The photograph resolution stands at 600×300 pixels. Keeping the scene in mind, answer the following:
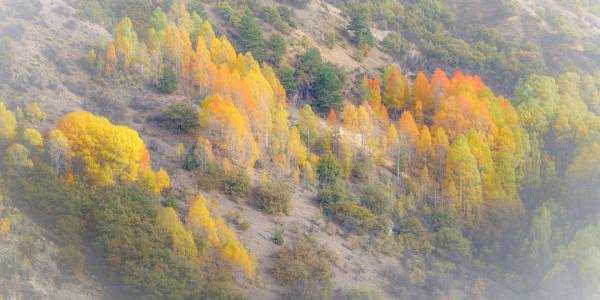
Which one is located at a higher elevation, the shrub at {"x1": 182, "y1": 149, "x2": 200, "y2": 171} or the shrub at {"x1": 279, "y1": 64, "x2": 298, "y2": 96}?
the shrub at {"x1": 182, "y1": 149, "x2": 200, "y2": 171}

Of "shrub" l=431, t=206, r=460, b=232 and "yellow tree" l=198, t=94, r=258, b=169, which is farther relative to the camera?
"shrub" l=431, t=206, r=460, b=232

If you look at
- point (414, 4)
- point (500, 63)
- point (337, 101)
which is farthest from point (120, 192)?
point (414, 4)

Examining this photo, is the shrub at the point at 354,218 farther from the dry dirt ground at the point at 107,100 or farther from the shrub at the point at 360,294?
the shrub at the point at 360,294

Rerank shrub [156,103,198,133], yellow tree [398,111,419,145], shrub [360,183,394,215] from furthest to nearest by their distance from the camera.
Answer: yellow tree [398,111,419,145]
shrub [360,183,394,215]
shrub [156,103,198,133]

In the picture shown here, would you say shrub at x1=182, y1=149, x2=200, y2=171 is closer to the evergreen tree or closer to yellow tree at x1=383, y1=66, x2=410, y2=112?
the evergreen tree

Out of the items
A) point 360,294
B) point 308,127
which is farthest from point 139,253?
point 308,127

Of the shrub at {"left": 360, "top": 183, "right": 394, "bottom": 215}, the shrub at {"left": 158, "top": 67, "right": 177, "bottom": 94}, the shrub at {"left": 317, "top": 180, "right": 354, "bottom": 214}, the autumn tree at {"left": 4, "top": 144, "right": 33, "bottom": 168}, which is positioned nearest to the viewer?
the autumn tree at {"left": 4, "top": 144, "right": 33, "bottom": 168}

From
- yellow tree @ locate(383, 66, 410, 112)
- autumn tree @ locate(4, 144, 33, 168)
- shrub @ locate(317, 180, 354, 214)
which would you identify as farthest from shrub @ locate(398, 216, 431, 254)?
autumn tree @ locate(4, 144, 33, 168)
